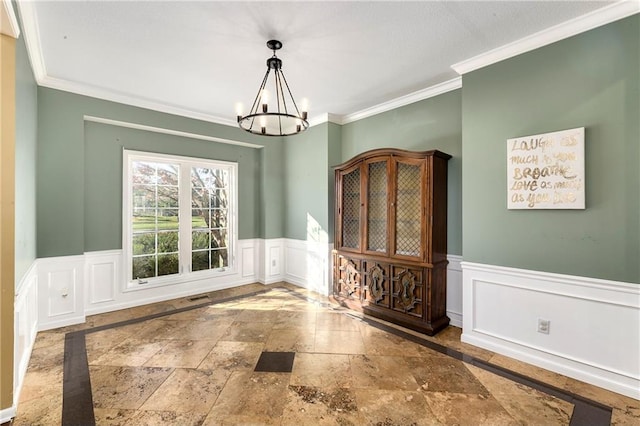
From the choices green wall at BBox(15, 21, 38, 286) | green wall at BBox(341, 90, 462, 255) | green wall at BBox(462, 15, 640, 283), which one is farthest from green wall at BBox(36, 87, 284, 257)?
green wall at BBox(462, 15, 640, 283)

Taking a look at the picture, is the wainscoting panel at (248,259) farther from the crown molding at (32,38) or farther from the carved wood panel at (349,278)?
the crown molding at (32,38)

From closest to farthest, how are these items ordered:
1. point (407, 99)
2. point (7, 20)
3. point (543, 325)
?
point (7, 20)
point (543, 325)
point (407, 99)

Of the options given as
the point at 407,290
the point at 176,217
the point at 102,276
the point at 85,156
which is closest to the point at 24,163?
the point at 85,156

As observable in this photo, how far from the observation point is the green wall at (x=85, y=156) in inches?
129

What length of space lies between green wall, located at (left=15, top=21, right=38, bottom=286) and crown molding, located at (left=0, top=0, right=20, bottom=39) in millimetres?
340

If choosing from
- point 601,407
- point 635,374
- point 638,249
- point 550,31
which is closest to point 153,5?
point 550,31

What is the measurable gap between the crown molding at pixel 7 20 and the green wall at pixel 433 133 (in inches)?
147

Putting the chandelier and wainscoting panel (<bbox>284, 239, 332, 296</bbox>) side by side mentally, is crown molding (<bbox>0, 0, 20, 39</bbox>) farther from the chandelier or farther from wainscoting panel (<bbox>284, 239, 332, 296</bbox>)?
wainscoting panel (<bbox>284, 239, 332, 296</bbox>)

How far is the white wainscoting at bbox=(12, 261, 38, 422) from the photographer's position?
204 centimetres

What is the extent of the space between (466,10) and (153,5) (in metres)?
2.36

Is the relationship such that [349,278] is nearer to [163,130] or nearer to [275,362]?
[275,362]

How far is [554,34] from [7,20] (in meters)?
3.97

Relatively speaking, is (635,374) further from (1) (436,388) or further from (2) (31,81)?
(2) (31,81)

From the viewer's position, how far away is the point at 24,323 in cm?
240
